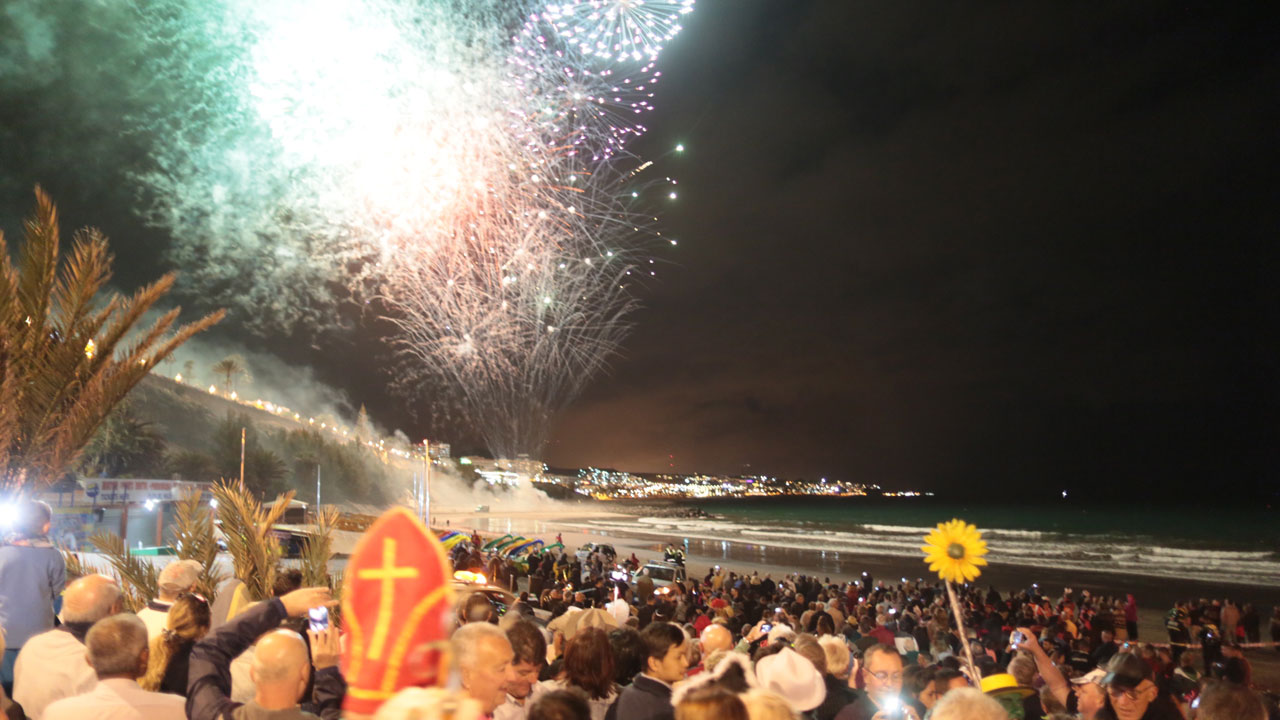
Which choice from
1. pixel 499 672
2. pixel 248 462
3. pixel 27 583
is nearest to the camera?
pixel 499 672

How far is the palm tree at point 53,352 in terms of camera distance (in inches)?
290

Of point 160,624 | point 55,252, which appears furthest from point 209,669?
point 55,252

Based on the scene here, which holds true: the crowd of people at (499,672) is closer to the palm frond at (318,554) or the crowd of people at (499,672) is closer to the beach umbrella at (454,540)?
the palm frond at (318,554)

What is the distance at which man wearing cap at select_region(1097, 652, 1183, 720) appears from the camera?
434cm

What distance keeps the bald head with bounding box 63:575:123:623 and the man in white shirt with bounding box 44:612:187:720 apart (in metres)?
1.35

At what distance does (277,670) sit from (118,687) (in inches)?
38.5

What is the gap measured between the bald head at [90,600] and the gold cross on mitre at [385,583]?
13.1ft

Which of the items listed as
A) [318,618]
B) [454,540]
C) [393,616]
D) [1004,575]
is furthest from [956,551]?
[1004,575]

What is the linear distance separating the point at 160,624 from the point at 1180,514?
123206mm

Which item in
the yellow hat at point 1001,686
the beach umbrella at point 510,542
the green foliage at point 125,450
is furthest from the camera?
the green foliage at point 125,450

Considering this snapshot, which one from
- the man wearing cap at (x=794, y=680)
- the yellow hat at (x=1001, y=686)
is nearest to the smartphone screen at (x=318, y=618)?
the man wearing cap at (x=794, y=680)

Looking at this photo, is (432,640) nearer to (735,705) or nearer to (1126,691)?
(735,705)

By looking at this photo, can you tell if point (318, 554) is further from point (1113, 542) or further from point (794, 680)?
point (1113, 542)

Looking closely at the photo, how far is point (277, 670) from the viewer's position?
9.86ft
